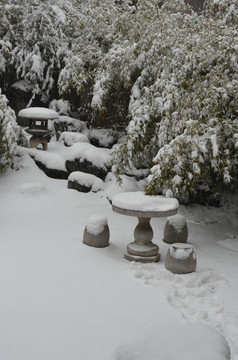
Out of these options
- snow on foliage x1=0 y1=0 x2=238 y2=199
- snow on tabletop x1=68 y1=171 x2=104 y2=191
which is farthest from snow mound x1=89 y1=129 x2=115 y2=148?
snow on tabletop x1=68 y1=171 x2=104 y2=191

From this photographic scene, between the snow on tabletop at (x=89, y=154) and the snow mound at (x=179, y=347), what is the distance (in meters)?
6.24

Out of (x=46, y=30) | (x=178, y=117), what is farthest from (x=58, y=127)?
(x=178, y=117)

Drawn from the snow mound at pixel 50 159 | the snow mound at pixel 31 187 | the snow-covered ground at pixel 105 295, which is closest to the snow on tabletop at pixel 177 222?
the snow-covered ground at pixel 105 295

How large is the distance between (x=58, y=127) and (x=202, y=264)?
6851mm

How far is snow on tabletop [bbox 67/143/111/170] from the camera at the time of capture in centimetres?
926

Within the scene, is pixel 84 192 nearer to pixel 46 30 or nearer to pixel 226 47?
pixel 226 47

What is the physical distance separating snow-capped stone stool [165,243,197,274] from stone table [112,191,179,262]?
1.40ft

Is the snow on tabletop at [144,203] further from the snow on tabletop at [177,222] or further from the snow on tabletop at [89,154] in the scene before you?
the snow on tabletop at [89,154]

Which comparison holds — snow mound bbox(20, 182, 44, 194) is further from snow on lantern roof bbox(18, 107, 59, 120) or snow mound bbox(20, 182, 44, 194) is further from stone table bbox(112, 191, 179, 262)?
stone table bbox(112, 191, 179, 262)

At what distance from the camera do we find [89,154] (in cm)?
934

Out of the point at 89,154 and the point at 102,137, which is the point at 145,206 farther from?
the point at 102,137

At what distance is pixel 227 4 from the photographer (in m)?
7.75

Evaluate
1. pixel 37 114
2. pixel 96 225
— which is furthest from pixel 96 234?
pixel 37 114

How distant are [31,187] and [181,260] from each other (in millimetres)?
4262
